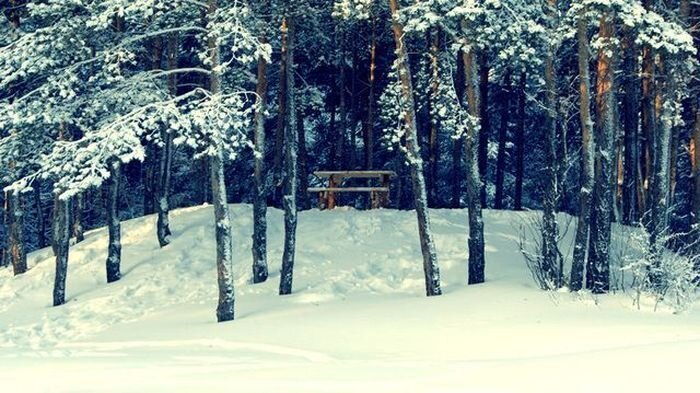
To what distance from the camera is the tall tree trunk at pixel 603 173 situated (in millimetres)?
17984

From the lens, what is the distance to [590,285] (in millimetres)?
18328

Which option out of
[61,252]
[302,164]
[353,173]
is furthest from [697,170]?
[61,252]

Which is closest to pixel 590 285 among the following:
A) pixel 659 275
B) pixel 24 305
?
pixel 659 275

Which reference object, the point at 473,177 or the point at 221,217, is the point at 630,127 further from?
the point at 221,217

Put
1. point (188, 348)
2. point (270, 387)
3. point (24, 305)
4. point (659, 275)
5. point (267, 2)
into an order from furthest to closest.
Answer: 1. point (24, 305)
2. point (267, 2)
3. point (659, 275)
4. point (188, 348)
5. point (270, 387)

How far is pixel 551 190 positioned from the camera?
1920 cm

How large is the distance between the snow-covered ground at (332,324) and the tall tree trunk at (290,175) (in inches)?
24.4

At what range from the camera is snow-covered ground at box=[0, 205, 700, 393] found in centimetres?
977

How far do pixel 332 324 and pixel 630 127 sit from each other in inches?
607

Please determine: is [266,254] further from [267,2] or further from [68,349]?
[68,349]

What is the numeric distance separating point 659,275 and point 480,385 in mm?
9433

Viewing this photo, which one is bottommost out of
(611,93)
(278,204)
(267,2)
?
(278,204)

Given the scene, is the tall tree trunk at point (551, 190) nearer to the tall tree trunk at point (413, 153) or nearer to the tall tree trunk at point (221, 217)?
the tall tree trunk at point (413, 153)

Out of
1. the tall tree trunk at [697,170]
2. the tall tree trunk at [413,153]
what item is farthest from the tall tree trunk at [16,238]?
the tall tree trunk at [697,170]
